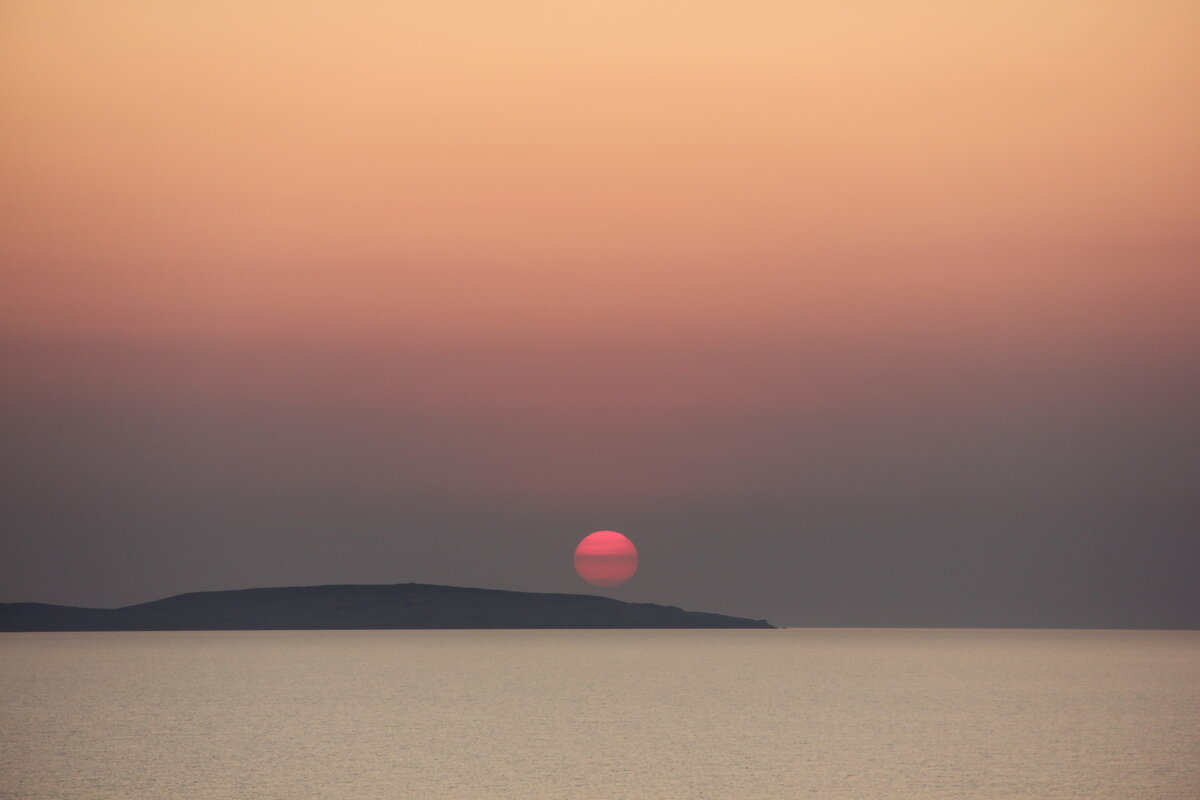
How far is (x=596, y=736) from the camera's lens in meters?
23.0

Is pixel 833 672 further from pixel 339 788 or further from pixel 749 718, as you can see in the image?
pixel 339 788

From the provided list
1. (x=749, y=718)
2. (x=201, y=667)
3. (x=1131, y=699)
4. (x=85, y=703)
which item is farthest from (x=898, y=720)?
(x=201, y=667)

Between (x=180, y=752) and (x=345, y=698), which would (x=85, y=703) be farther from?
(x=180, y=752)

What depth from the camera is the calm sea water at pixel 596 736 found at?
17.4 metres

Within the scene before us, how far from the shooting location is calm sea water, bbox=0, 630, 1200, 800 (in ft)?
57.2

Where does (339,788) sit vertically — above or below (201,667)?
below

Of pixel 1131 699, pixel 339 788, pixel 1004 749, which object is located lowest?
pixel 339 788

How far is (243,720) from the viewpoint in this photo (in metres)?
25.9

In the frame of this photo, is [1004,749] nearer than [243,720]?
Yes

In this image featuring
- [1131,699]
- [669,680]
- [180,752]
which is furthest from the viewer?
[669,680]

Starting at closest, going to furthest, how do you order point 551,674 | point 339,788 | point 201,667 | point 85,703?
point 339,788 → point 85,703 → point 551,674 → point 201,667

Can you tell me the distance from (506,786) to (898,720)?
1131 cm

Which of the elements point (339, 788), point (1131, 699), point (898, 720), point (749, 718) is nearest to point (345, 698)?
point (749, 718)

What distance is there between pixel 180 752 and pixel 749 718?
10.9m
